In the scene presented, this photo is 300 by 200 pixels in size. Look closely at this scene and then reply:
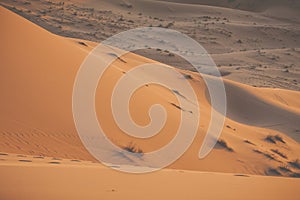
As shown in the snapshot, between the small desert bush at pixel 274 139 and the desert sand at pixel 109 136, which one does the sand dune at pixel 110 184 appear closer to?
the desert sand at pixel 109 136

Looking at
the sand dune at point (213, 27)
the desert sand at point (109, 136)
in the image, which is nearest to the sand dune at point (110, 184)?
the desert sand at point (109, 136)

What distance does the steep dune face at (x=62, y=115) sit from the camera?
9328 mm

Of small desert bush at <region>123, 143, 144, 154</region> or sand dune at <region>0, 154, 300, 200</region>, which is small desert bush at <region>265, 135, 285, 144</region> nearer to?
sand dune at <region>0, 154, 300, 200</region>

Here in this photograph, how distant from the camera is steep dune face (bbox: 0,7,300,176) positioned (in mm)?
9328

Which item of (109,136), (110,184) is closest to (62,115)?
(109,136)

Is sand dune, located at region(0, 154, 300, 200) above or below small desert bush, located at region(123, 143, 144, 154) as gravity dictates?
below

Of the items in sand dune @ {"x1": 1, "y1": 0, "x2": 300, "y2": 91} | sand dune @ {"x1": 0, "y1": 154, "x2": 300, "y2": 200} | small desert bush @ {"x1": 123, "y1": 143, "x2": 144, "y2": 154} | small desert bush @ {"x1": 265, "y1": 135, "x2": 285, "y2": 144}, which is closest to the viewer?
sand dune @ {"x1": 0, "y1": 154, "x2": 300, "y2": 200}

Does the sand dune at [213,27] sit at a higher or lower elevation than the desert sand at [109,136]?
higher

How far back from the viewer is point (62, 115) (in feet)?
33.1

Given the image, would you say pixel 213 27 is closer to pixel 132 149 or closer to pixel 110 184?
pixel 132 149

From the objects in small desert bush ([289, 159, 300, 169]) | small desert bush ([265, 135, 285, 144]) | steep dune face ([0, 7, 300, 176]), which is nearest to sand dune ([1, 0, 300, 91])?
small desert bush ([265, 135, 285, 144])

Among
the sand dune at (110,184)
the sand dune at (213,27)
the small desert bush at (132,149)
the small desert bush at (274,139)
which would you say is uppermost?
the sand dune at (213,27)

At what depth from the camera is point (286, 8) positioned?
47.6 metres

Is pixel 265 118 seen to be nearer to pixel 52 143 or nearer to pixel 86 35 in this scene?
pixel 52 143
